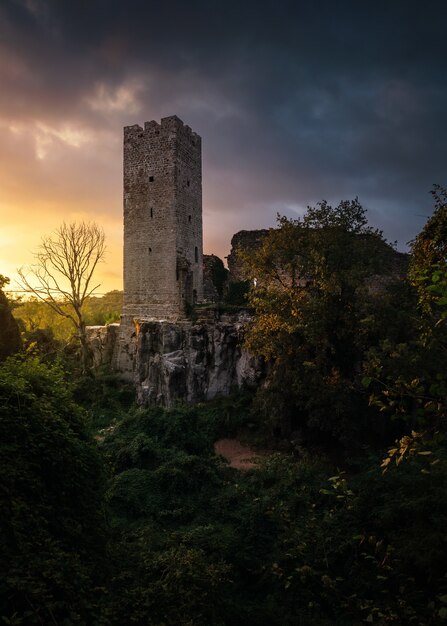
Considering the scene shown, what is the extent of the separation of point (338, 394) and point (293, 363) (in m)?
1.84

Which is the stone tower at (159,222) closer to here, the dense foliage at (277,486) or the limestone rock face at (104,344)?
the limestone rock face at (104,344)

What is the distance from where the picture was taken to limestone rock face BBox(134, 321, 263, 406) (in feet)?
60.7

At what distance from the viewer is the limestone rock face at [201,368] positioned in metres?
18.5

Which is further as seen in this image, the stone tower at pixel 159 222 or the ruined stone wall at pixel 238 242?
the ruined stone wall at pixel 238 242

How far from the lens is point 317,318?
12.5 metres

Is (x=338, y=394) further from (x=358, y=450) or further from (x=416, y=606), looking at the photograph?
(x=416, y=606)

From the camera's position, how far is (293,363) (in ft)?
42.6

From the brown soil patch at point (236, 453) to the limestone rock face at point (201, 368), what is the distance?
311 centimetres

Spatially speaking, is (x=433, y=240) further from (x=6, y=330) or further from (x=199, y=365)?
(x=6, y=330)

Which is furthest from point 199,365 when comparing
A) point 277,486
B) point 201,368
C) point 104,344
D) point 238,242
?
point 238,242

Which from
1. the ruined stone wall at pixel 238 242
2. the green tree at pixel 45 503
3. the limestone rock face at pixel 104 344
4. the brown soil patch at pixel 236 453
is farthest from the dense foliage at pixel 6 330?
the ruined stone wall at pixel 238 242

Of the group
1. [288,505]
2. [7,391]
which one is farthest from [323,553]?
[7,391]

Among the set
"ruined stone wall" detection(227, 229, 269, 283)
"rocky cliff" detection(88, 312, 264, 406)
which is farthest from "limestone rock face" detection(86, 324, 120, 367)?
"ruined stone wall" detection(227, 229, 269, 283)

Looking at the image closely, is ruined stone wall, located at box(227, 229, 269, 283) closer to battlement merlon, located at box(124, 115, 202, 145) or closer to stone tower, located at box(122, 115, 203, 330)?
stone tower, located at box(122, 115, 203, 330)
